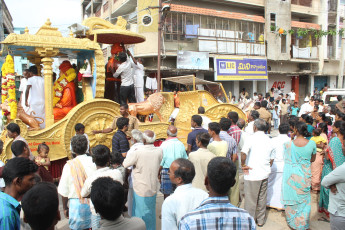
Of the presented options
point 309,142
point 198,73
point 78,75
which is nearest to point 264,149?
point 309,142

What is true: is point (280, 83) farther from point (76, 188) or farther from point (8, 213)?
point (8, 213)

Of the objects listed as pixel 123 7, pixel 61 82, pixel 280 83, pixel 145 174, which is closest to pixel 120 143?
pixel 145 174

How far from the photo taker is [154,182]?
362 centimetres

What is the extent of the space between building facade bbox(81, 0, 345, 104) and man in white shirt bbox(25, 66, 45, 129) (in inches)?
323

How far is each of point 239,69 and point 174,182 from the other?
17155 millimetres

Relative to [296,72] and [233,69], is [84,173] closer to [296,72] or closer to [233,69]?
[233,69]

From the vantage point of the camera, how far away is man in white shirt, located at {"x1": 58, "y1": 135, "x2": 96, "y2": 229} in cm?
295

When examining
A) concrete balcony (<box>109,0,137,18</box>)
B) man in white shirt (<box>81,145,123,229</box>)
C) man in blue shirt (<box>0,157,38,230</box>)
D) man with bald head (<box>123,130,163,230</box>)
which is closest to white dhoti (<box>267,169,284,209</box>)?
man with bald head (<box>123,130,163,230</box>)

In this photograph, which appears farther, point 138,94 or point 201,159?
point 138,94

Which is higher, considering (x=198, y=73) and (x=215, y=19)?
(x=215, y=19)

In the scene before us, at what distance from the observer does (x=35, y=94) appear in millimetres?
5555

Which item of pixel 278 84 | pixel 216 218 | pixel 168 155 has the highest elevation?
pixel 278 84

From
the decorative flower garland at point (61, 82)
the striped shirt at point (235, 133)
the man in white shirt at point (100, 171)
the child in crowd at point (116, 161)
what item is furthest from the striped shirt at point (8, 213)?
the decorative flower garland at point (61, 82)

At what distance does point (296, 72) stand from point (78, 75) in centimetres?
1981
